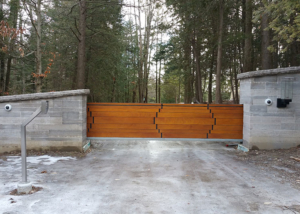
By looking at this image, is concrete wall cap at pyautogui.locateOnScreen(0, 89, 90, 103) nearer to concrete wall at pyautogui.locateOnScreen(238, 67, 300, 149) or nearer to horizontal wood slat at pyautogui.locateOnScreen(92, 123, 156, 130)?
horizontal wood slat at pyautogui.locateOnScreen(92, 123, 156, 130)

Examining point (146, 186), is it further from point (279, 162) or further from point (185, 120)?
point (279, 162)

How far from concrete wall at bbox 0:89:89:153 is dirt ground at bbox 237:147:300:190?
15.5 feet

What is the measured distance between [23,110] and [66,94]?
1.28 meters

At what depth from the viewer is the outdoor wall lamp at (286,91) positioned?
6.65 m


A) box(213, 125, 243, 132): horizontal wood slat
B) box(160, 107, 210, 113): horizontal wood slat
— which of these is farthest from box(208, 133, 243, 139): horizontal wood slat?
box(160, 107, 210, 113): horizontal wood slat

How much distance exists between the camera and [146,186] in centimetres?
433

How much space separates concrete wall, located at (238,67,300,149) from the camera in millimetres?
6762

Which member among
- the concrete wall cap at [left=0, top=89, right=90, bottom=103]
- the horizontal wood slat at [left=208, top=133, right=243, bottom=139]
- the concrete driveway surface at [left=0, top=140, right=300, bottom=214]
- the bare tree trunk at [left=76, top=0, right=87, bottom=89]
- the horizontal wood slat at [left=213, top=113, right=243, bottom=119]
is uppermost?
the bare tree trunk at [left=76, top=0, right=87, bottom=89]

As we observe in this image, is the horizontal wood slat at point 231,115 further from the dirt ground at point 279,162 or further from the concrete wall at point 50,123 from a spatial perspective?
the concrete wall at point 50,123

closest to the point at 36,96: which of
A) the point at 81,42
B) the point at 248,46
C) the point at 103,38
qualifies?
the point at 81,42

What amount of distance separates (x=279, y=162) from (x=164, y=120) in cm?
329

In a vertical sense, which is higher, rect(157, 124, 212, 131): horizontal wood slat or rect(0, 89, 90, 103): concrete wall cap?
rect(0, 89, 90, 103): concrete wall cap

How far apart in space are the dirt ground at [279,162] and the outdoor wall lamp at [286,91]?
1.32 metres

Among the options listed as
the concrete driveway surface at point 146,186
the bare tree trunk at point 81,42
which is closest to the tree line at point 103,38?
the bare tree trunk at point 81,42
